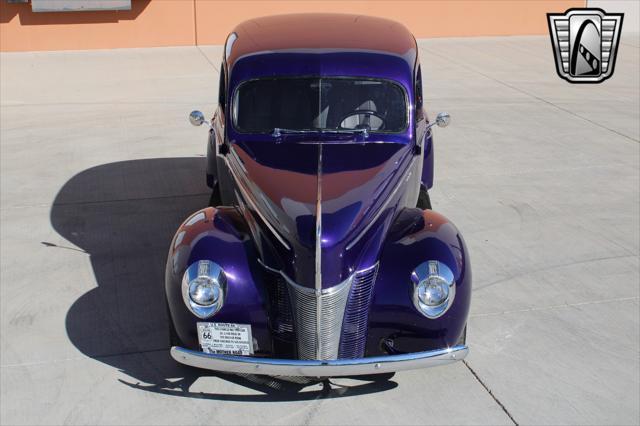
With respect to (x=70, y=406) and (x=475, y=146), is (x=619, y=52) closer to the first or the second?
(x=475, y=146)

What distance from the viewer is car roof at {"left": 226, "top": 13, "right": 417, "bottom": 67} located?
6.24 m

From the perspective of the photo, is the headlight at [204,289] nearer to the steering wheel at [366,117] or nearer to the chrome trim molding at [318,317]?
the chrome trim molding at [318,317]

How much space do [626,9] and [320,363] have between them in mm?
14736

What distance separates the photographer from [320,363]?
14.9ft

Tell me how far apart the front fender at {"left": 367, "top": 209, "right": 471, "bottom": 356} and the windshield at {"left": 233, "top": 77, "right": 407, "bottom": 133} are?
3.90ft

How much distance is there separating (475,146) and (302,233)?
553 centimetres

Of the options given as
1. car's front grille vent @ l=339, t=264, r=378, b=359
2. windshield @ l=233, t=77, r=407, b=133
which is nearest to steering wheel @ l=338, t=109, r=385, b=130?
windshield @ l=233, t=77, r=407, b=133

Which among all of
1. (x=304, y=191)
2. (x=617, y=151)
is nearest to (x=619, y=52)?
(x=617, y=151)

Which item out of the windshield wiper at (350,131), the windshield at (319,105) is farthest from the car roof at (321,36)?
the windshield wiper at (350,131)

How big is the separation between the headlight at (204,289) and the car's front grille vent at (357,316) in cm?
71

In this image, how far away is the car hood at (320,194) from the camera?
15.4ft

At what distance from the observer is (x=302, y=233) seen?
4.72 metres

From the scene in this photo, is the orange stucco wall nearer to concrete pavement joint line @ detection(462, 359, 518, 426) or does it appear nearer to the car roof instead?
the car roof

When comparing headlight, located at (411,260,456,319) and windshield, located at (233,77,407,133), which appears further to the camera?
windshield, located at (233,77,407,133)
